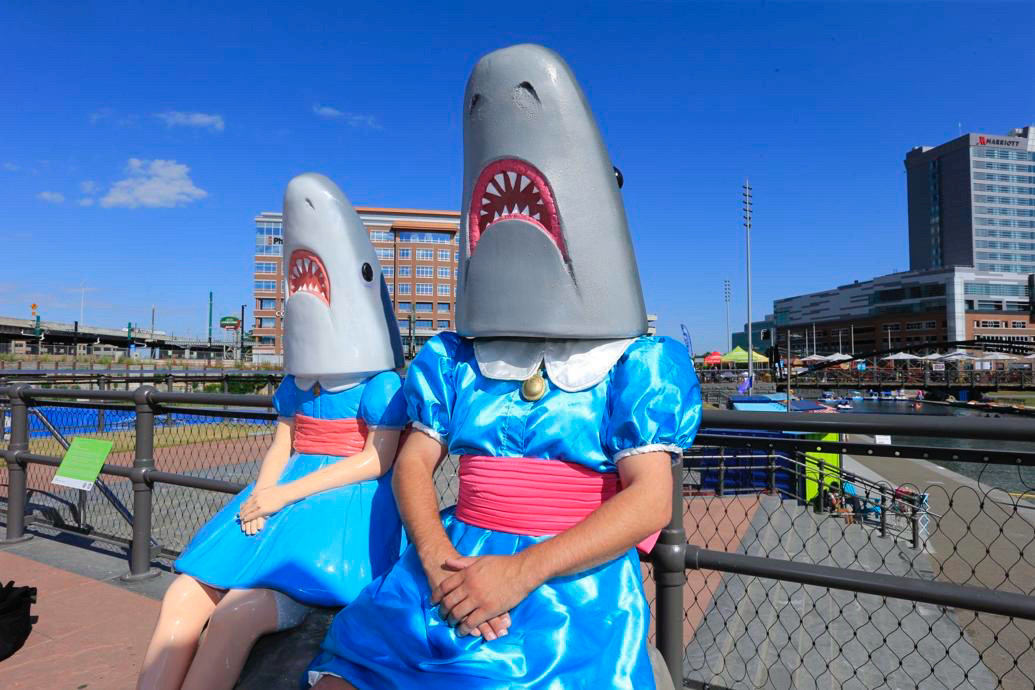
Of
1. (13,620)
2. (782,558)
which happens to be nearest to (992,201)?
(782,558)

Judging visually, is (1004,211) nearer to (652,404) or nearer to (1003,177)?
(1003,177)

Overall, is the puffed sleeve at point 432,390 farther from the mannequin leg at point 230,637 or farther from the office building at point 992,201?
the office building at point 992,201

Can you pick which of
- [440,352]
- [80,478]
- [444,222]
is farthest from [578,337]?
[444,222]

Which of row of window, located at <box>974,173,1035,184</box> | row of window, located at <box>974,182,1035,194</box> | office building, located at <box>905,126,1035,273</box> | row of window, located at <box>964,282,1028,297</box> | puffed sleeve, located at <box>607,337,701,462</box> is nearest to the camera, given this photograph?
puffed sleeve, located at <box>607,337,701,462</box>

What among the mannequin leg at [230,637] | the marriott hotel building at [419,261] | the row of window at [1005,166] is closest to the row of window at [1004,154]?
the row of window at [1005,166]

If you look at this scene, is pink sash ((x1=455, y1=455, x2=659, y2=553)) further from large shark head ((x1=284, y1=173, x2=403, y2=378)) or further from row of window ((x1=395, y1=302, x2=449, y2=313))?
row of window ((x1=395, y1=302, x2=449, y2=313))

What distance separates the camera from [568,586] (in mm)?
1247

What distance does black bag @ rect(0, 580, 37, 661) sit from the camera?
1596 mm

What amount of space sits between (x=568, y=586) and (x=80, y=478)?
341 centimetres

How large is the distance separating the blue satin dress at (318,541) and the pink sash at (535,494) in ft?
1.53

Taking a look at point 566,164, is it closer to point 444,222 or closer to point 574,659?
point 574,659

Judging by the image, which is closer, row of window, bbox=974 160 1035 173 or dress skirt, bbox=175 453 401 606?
dress skirt, bbox=175 453 401 606

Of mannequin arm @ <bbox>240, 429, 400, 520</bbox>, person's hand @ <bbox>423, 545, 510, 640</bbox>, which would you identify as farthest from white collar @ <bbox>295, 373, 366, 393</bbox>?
person's hand @ <bbox>423, 545, 510, 640</bbox>

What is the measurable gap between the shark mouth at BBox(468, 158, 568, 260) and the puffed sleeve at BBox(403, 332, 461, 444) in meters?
0.30
